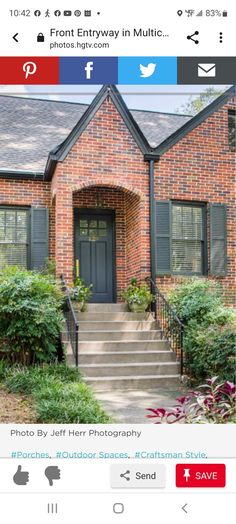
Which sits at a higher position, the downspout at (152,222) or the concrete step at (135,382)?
the downspout at (152,222)

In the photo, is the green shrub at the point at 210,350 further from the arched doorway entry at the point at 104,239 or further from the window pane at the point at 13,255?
the window pane at the point at 13,255

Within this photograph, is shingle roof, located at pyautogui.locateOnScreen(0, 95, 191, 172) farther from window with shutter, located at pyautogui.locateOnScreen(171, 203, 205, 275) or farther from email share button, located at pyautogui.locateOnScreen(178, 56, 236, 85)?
email share button, located at pyautogui.locateOnScreen(178, 56, 236, 85)

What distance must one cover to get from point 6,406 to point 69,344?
2.98m

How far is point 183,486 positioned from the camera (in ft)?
6.89

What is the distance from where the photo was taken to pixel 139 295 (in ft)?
31.0

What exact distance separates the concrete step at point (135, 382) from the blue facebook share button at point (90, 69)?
5339 mm

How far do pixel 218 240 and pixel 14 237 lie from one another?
397 centimetres

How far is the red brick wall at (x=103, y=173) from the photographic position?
9.55 meters

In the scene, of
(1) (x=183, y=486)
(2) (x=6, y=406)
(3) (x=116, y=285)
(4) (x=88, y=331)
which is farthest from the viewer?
(3) (x=116, y=285)

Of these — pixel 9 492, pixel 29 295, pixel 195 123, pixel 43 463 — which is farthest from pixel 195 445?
pixel 195 123

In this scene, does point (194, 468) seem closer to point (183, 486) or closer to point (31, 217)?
point (183, 486)

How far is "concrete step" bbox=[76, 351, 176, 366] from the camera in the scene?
799cm

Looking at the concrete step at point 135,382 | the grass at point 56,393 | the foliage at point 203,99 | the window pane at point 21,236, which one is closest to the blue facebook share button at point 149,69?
the foliage at point 203,99

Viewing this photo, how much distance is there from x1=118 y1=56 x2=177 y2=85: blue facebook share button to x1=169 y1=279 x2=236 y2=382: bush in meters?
4.30
